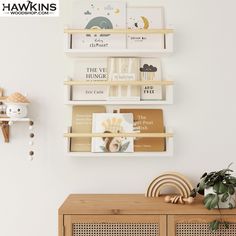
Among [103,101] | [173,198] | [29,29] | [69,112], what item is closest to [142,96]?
[103,101]

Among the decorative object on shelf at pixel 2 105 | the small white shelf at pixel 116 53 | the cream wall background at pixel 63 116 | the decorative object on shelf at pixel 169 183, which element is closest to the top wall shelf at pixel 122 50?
the small white shelf at pixel 116 53

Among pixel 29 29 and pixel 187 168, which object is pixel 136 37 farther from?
pixel 187 168

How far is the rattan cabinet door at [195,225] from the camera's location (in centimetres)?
210

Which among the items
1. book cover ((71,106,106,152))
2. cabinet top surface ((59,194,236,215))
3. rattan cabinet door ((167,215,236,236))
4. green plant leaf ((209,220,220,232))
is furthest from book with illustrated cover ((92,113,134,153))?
green plant leaf ((209,220,220,232))

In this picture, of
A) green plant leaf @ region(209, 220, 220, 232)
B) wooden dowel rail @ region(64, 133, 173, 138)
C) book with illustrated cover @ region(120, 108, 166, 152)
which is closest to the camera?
green plant leaf @ region(209, 220, 220, 232)

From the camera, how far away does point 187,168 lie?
251cm

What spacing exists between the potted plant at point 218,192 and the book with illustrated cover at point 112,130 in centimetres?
49

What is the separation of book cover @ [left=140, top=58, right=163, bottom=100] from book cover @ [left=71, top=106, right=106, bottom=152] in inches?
10.6

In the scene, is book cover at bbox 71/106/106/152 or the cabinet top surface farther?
book cover at bbox 71/106/106/152

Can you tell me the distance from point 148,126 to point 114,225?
25.1 inches

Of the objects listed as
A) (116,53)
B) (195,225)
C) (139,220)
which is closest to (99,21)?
(116,53)

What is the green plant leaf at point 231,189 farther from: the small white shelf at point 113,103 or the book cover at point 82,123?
the book cover at point 82,123

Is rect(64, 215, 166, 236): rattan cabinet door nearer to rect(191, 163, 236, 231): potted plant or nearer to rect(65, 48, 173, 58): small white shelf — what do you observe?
rect(191, 163, 236, 231): potted plant

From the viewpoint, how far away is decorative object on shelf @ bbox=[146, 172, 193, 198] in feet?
7.73
